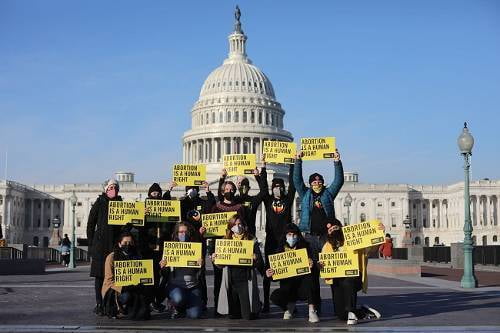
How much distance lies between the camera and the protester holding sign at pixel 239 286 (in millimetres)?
14375

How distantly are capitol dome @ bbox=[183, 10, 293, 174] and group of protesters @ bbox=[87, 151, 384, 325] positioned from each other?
4625 inches

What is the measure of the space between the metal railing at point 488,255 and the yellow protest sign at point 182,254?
2854 cm

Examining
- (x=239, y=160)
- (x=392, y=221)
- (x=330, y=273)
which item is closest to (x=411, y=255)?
(x=239, y=160)

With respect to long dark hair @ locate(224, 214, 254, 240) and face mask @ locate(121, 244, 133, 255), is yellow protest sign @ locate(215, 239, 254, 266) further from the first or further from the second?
face mask @ locate(121, 244, 133, 255)

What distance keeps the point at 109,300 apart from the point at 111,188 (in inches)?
89.8

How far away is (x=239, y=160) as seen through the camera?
60.6 feet

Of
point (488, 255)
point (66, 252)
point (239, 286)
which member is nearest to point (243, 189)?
point (239, 286)

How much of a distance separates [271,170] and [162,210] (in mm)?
117269

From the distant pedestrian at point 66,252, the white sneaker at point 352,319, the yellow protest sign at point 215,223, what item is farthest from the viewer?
the distant pedestrian at point 66,252

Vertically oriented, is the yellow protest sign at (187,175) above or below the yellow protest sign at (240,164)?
below

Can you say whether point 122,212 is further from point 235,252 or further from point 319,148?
point 319,148

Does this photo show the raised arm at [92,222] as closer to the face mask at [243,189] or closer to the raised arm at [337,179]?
the face mask at [243,189]

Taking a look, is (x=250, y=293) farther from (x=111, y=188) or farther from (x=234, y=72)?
(x=234, y=72)

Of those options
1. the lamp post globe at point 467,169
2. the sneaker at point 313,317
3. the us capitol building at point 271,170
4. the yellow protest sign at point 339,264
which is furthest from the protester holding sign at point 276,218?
the us capitol building at point 271,170
